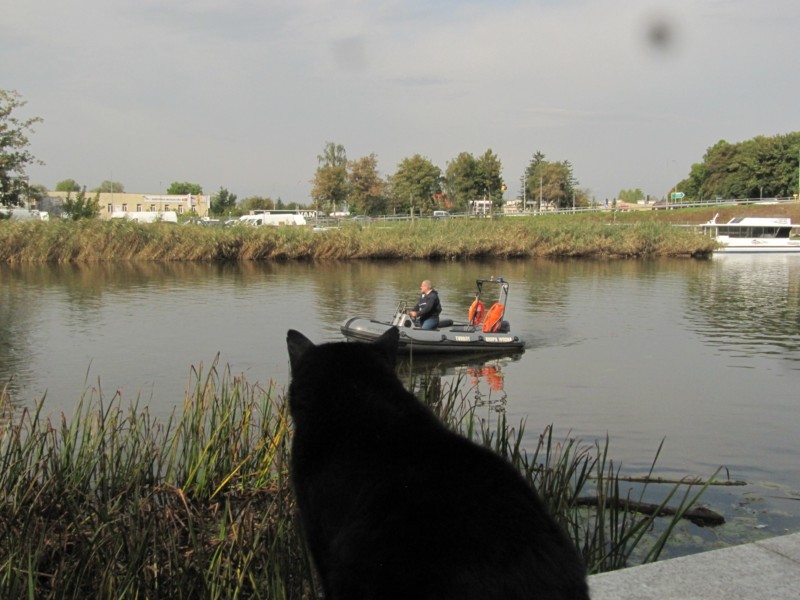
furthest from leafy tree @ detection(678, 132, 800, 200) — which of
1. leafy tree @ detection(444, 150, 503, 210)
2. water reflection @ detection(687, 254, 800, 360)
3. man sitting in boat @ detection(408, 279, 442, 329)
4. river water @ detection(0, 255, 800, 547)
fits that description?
man sitting in boat @ detection(408, 279, 442, 329)

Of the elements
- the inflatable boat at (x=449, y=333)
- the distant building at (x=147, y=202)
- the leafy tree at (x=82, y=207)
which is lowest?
the inflatable boat at (x=449, y=333)

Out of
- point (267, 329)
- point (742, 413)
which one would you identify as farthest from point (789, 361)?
point (267, 329)

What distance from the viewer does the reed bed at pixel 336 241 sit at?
41.4 m

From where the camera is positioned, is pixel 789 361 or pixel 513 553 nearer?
pixel 513 553

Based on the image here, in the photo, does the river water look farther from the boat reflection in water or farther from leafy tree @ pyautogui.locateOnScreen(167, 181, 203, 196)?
leafy tree @ pyautogui.locateOnScreen(167, 181, 203, 196)

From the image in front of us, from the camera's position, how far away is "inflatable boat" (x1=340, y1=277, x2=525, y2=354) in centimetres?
1689

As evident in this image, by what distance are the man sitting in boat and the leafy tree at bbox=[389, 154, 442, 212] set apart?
5406cm

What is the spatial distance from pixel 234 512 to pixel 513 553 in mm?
4480

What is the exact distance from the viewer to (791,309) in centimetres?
2716

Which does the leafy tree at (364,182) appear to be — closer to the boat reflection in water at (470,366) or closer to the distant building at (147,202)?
the distant building at (147,202)

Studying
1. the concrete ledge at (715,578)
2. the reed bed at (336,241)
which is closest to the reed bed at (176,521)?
the concrete ledge at (715,578)

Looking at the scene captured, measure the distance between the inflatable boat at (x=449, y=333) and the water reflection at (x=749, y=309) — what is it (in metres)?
5.85

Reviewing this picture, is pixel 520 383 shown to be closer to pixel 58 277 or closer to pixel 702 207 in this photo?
pixel 58 277

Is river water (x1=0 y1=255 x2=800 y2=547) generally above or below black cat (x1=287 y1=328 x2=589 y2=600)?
below
